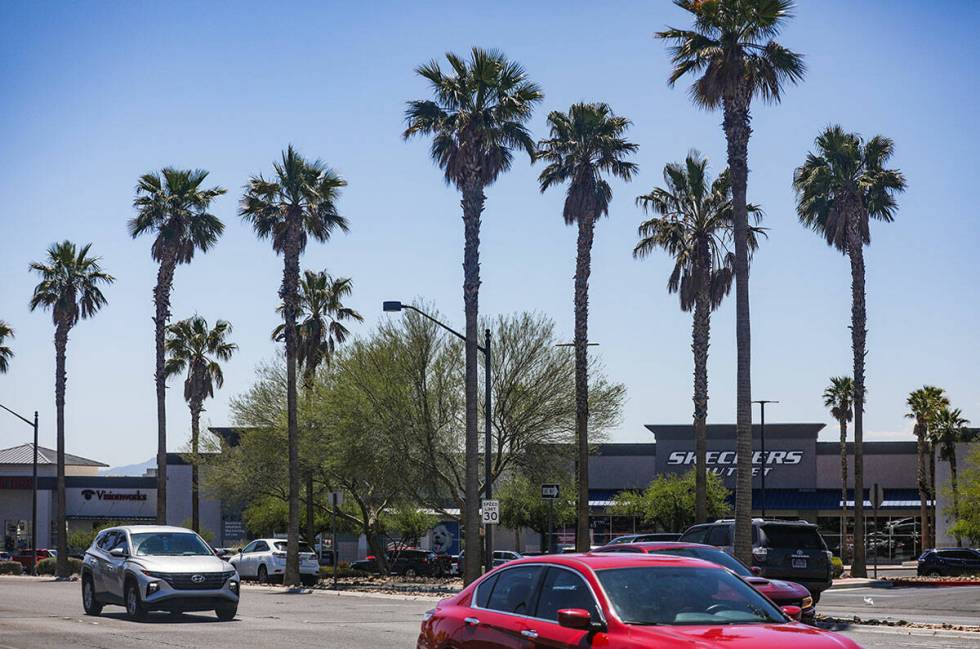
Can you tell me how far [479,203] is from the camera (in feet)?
130

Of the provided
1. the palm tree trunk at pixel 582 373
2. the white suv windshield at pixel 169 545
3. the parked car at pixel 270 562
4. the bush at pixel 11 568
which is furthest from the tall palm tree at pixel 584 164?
the bush at pixel 11 568

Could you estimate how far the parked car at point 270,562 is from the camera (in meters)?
43.8

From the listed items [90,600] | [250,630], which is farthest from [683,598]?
[90,600]

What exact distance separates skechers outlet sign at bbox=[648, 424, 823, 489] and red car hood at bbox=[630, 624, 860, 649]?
5977cm

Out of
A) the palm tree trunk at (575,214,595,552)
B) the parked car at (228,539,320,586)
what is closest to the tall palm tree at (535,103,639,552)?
the palm tree trunk at (575,214,595,552)

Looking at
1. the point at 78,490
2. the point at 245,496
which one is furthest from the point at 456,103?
the point at 78,490

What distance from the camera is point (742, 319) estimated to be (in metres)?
28.9

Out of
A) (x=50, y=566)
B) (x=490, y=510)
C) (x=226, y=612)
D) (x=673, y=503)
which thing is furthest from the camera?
(x=50, y=566)

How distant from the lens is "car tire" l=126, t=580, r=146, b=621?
22.6 meters

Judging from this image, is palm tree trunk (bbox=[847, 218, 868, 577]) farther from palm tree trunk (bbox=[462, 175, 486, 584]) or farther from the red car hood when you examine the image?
the red car hood

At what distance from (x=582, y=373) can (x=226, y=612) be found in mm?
19304

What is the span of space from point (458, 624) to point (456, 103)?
30795 millimetres

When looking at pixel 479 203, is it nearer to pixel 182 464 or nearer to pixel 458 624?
pixel 458 624

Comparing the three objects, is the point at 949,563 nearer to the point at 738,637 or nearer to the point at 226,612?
the point at 226,612
